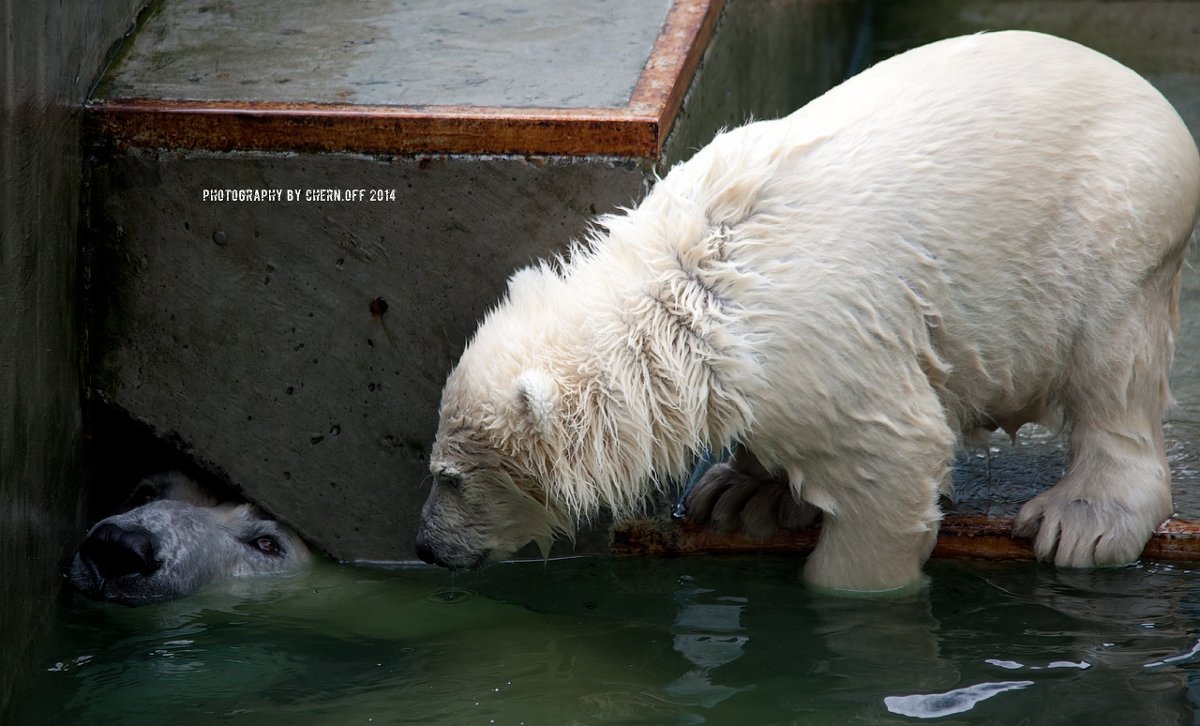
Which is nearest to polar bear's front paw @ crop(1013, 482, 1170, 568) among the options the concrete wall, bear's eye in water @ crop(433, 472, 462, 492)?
bear's eye in water @ crop(433, 472, 462, 492)

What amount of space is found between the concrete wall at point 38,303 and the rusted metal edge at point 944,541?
1.75 metres

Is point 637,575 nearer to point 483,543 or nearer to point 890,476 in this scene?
point 483,543

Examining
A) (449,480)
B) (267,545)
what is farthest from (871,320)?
(267,545)

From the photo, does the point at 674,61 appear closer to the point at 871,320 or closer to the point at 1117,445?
the point at 871,320

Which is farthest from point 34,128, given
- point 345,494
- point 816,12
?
point 816,12

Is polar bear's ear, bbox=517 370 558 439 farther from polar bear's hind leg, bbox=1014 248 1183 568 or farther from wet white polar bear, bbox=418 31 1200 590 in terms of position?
polar bear's hind leg, bbox=1014 248 1183 568

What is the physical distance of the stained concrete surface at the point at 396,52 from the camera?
4258mm

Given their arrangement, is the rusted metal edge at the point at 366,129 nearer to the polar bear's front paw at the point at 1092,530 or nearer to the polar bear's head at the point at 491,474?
the polar bear's head at the point at 491,474

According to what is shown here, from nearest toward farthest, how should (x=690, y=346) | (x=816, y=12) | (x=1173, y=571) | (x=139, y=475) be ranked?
(x=690, y=346), (x=1173, y=571), (x=139, y=475), (x=816, y=12)

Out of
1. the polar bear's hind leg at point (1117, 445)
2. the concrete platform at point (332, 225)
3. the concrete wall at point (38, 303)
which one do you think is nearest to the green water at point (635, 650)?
the polar bear's hind leg at point (1117, 445)

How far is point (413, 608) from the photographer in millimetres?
4125

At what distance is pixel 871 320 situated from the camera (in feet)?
11.5

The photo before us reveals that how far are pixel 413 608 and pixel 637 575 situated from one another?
714mm

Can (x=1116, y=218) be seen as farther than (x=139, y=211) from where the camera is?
No
